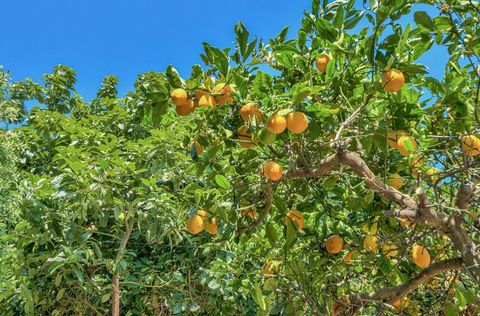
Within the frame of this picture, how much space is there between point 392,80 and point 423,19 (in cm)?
25

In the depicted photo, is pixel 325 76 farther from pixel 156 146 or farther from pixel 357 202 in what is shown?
pixel 156 146

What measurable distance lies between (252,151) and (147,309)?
2.39 m

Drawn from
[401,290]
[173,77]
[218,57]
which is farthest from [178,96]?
[401,290]

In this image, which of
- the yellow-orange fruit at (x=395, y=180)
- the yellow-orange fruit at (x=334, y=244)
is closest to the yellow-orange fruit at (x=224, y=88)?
the yellow-orange fruit at (x=395, y=180)

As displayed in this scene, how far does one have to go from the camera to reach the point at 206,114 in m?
1.25

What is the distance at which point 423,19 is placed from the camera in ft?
4.00

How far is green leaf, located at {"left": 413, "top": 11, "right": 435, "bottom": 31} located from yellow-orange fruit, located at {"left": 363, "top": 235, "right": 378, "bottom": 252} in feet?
2.46

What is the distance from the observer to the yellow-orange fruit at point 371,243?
5.17 feet

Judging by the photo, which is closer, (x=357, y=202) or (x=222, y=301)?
(x=357, y=202)

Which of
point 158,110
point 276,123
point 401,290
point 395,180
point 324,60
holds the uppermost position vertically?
point 324,60

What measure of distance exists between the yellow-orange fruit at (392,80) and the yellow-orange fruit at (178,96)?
524 millimetres

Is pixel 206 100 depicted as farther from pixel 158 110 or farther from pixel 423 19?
pixel 423 19

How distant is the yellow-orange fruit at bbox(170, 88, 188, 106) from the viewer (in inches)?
47.0

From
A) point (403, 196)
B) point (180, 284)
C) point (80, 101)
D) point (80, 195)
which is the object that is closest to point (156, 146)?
point (80, 195)
